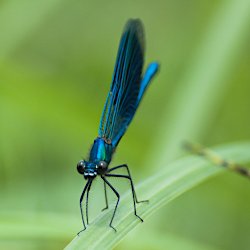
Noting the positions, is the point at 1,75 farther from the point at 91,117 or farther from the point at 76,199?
the point at 76,199

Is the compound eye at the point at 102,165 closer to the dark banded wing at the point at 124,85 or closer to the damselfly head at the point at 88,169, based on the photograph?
the damselfly head at the point at 88,169

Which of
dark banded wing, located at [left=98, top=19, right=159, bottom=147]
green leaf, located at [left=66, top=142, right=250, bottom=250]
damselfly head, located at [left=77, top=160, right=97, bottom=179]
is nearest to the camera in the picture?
green leaf, located at [left=66, top=142, right=250, bottom=250]

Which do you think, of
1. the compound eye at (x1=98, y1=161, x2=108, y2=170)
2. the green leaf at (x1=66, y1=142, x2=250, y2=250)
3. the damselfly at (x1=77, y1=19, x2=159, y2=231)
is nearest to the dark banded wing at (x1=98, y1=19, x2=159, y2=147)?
the damselfly at (x1=77, y1=19, x2=159, y2=231)

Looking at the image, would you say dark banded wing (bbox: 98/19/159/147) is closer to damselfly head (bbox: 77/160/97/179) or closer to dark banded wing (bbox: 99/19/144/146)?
dark banded wing (bbox: 99/19/144/146)

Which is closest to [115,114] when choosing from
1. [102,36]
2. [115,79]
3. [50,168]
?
[115,79]

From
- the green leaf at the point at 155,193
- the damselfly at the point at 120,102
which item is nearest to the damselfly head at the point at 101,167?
the damselfly at the point at 120,102

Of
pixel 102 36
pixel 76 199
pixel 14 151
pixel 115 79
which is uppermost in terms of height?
pixel 102 36

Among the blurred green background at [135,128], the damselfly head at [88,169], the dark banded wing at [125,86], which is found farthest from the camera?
the blurred green background at [135,128]
